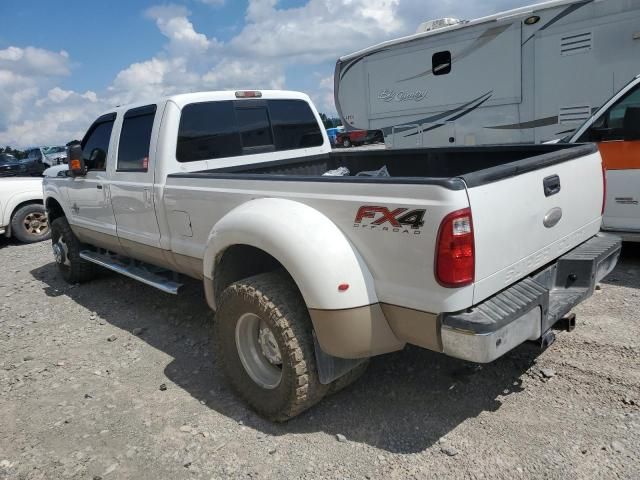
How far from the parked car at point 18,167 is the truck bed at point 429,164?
17739 millimetres

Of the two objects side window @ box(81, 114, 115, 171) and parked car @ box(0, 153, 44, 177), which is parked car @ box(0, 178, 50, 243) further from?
parked car @ box(0, 153, 44, 177)

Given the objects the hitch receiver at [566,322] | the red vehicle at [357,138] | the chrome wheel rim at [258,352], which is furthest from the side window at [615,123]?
the red vehicle at [357,138]

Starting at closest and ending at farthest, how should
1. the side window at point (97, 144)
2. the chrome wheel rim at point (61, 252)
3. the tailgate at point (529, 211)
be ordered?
the tailgate at point (529, 211), the side window at point (97, 144), the chrome wheel rim at point (61, 252)

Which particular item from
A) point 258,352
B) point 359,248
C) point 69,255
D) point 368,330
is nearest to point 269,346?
point 258,352

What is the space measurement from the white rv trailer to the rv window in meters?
0.02

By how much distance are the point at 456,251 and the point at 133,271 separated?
352 cm

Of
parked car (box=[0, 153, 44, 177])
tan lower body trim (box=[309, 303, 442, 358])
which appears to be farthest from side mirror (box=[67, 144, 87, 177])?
parked car (box=[0, 153, 44, 177])

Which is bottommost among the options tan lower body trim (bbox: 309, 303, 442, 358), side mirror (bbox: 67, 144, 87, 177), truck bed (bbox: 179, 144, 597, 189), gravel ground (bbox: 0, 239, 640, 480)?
gravel ground (bbox: 0, 239, 640, 480)

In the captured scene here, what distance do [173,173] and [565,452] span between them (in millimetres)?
3144

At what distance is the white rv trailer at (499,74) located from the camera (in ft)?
23.4

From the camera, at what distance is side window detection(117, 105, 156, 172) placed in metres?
4.34

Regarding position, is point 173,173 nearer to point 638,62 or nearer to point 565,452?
point 565,452

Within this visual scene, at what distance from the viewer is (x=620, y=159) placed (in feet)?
16.4

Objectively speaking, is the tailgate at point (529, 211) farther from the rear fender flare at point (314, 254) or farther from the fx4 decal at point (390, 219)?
the rear fender flare at point (314, 254)
